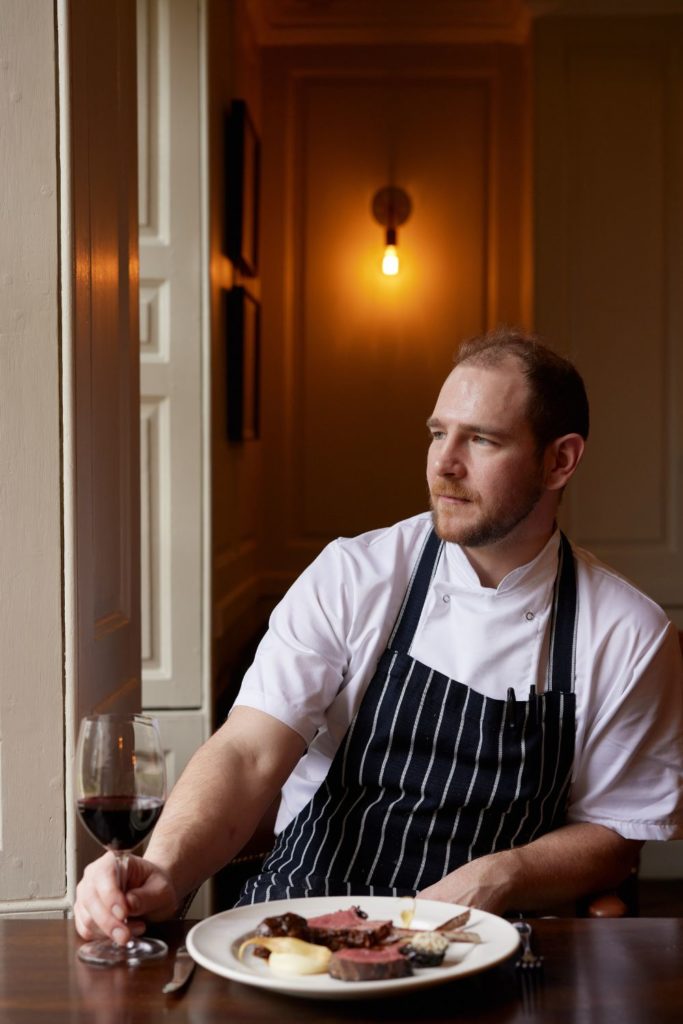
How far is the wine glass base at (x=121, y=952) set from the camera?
124cm

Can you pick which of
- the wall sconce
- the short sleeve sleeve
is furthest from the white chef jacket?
the wall sconce

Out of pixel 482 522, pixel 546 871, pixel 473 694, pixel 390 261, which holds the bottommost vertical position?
pixel 546 871

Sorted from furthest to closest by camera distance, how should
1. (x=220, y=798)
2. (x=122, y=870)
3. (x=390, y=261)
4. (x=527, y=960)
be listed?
(x=390, y=261) < (x=220, y=798) < (x=122, y=870) < (x=527, y=960)

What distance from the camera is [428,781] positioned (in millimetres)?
1933

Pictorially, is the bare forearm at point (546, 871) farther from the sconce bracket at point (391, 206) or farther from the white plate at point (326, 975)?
the sconce bracket at point (391, 206)

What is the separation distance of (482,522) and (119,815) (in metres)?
0.94

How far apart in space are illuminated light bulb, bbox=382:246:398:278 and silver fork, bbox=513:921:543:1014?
12.9ft

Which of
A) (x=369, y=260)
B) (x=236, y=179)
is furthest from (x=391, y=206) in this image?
(x=236, y=179)

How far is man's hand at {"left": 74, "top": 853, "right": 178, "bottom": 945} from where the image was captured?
4.25ft

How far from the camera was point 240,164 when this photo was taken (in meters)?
3.87

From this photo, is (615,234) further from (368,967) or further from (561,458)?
(368,967)

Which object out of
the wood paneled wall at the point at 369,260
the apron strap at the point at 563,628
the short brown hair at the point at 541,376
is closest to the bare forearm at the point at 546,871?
the apron strap at the point at 563,628

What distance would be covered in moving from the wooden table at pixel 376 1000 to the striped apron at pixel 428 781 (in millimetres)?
617

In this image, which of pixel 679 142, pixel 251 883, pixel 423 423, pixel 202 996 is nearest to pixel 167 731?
pixel 251 883
